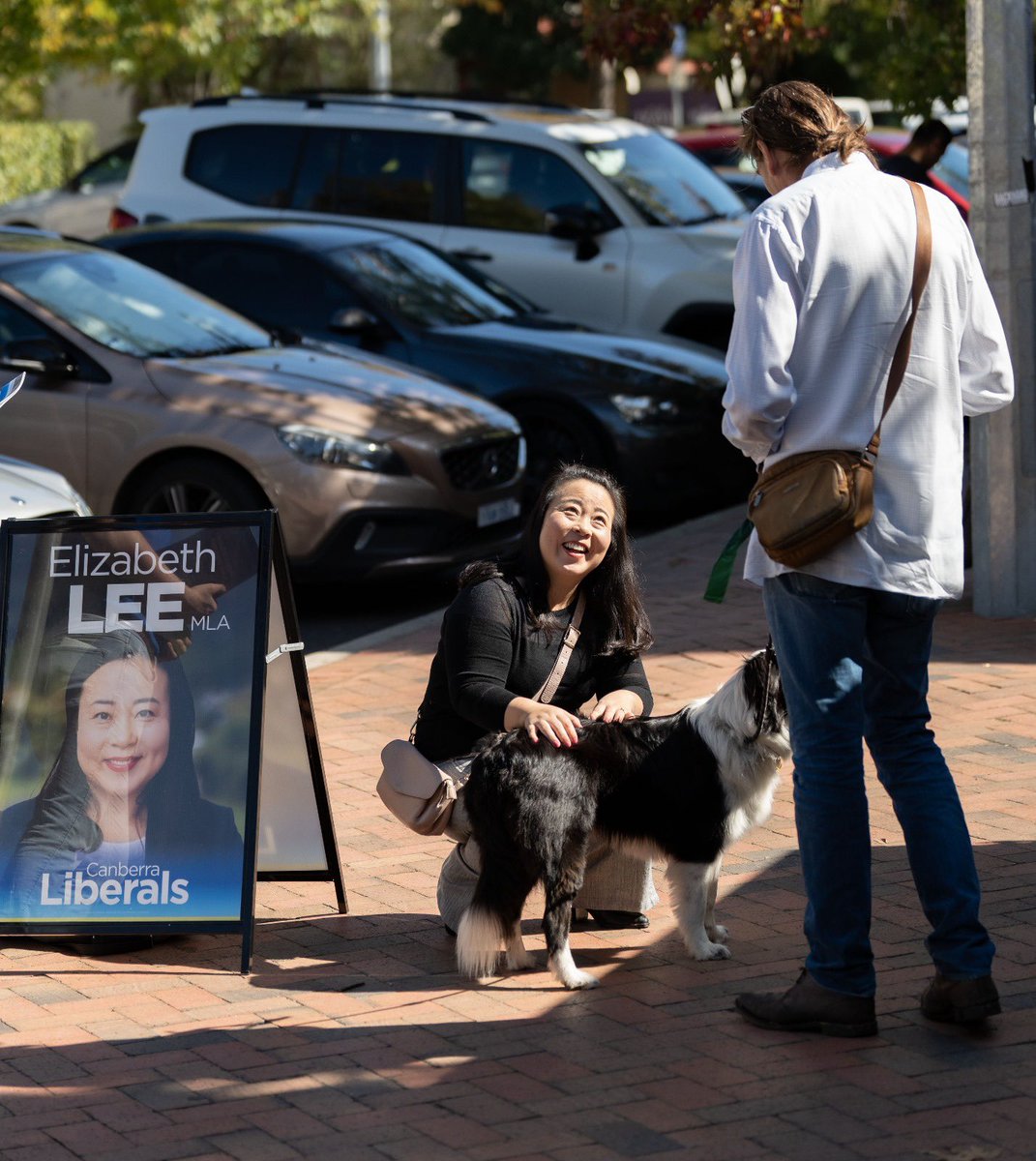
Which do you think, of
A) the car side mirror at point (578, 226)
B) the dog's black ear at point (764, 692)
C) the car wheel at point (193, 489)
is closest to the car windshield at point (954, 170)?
the car side mirror at point (578, 226)

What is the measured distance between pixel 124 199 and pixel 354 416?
6311 millimetres

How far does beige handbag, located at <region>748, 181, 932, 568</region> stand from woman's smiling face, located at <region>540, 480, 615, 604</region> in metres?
0.92

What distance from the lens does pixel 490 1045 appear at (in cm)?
432

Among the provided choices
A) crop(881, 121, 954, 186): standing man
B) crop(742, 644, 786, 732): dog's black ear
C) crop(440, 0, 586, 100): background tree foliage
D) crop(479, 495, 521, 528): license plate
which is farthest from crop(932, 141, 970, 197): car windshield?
crop(440, 0, 586, 100): background tree foliage

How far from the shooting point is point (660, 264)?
44.5 feet

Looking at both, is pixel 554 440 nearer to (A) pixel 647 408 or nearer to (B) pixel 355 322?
(A) pixel 647 408

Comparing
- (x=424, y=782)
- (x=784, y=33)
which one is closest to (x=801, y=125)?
(x=424, y=782)

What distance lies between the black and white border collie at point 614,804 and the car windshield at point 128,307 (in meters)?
5.54

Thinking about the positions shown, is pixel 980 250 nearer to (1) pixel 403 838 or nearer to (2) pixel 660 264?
(1) pixel 403 838

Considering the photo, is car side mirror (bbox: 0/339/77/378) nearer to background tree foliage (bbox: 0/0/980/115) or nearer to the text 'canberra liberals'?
background tree foliage (bbox: 0/0/980/115)

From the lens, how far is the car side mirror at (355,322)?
11141 millimetres

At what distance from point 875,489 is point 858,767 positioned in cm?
60

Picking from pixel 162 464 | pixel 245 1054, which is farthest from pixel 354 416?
pixel 245 1054

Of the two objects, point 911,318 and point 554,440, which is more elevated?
point 911,318
